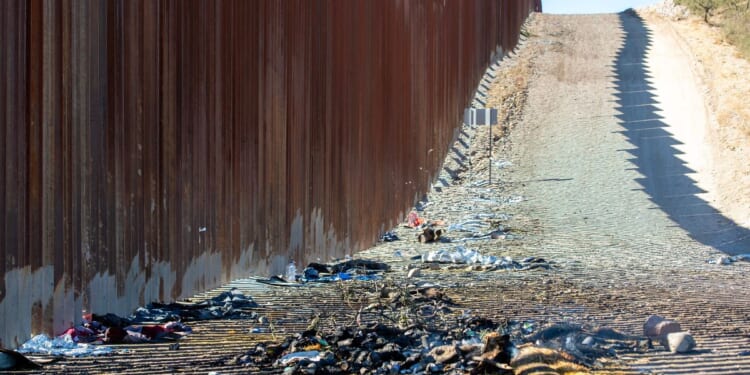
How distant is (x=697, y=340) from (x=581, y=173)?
14.0 metres

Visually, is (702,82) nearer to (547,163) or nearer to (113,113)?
(547,163)

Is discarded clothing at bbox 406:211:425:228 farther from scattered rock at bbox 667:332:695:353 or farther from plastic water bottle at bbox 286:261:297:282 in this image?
scattered rock at bbox 667:332:695:353

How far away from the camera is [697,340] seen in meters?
6.78

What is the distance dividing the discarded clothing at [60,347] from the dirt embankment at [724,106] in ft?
43.9

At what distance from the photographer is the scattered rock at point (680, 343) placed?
6324 mm

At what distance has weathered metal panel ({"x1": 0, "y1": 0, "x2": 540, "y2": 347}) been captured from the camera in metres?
5.54

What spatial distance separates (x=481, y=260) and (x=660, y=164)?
1064cm

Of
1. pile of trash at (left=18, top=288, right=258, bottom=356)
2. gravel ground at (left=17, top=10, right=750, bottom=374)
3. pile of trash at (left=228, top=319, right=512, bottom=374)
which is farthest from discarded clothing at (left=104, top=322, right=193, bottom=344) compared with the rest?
pile of trash at (left=228, top=319, right=512, bottom=374)

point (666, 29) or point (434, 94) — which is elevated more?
point (666, 29)

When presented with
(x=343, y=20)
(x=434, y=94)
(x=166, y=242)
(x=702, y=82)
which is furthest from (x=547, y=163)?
(x=166, y=242)

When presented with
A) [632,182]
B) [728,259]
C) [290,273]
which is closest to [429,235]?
[728,259]

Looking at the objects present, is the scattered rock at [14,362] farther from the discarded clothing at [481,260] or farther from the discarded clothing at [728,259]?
the discarded clothing at [728,259]

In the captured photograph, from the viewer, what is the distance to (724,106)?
24656mm

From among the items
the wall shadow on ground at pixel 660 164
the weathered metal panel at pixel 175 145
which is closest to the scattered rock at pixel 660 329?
the weathered metal panel at pixel 175 145
